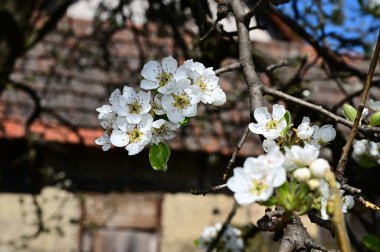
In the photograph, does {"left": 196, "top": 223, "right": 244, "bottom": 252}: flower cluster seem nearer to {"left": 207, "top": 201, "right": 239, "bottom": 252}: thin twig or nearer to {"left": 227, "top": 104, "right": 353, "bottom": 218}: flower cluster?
{"left": 207, "top": 201, "right": 239, "bottom": 252}: thin twig

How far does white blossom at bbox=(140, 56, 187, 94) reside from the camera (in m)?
1.25

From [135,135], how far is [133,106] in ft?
0.19

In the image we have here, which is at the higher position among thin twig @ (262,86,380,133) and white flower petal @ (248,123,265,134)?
thin twig @ (262,86,380,133)

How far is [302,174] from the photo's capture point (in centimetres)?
100

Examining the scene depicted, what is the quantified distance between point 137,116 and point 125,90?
0.09 meters

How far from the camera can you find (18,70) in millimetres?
5238

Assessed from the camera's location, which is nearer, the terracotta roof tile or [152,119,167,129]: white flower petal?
[152,119,167,129]: white flower petal

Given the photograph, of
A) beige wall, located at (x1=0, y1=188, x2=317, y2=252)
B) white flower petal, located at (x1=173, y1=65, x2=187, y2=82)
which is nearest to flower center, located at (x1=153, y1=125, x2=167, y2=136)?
white flower petal, located at (x1=173, y1=65, x2=187, y2=82)

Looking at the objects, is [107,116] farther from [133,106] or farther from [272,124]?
[272,124]

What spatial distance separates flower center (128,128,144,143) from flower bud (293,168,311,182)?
364 mm

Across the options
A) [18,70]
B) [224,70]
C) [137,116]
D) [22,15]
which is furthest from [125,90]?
[18,70]

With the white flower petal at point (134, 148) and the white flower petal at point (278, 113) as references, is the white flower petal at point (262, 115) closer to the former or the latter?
the white flower petal at point (278, 113)

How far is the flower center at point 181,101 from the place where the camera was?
1223 millimetres

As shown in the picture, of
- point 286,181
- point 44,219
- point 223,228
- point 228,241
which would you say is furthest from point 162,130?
point 44,219
